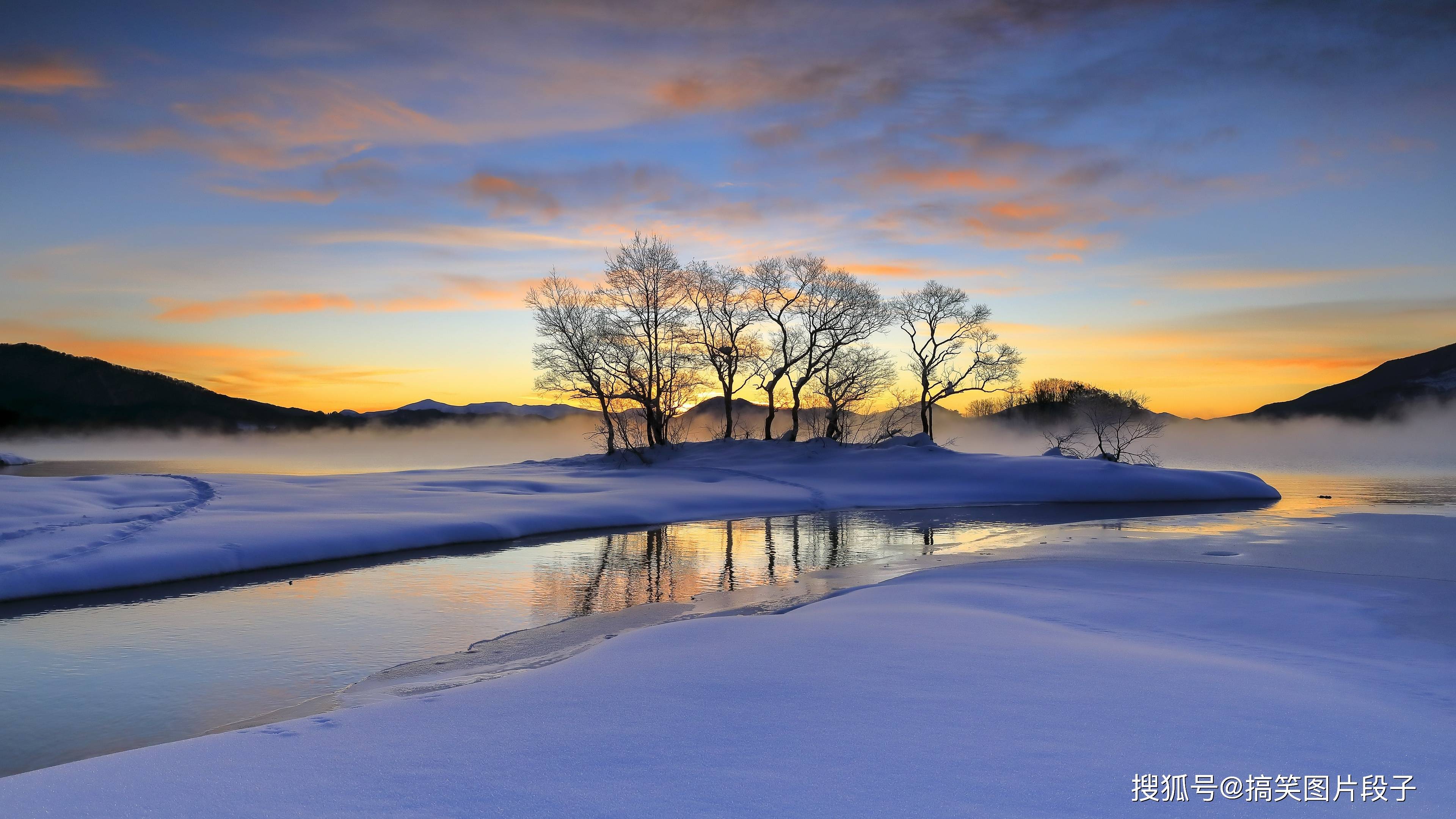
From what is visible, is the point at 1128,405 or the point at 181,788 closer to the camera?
the point at 181,788

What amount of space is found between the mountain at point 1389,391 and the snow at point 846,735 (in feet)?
594

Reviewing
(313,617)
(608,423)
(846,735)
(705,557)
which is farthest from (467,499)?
(846,735)

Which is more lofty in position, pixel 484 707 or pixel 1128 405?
pixel 1128 405

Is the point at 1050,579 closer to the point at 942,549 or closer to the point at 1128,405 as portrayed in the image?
the point at 942,549

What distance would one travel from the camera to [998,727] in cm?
370

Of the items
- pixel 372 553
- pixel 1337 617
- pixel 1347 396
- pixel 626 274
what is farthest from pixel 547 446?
pixel 1347 396

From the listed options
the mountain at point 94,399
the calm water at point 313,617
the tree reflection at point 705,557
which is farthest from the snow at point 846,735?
the mountain at point 94,399

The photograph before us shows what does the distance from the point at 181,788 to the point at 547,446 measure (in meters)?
150

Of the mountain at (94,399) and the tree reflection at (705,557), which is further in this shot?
the mountain at (94,399)

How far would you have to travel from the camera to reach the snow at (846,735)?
2.96 metres

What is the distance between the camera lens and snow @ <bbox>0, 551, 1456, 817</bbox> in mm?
2963

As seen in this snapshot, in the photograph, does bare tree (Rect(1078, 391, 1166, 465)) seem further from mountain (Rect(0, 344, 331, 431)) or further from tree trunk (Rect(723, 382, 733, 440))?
mountain (Rect(0, 344, 331, 431))

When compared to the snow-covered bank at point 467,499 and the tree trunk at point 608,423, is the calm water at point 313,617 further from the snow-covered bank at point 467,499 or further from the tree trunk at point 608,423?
the tree trunk at point 608,423

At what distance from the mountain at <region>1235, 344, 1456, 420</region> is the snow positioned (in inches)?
7133
